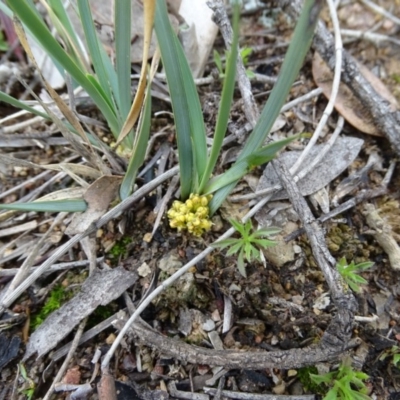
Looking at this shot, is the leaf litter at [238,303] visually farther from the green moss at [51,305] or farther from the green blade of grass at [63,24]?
the green blade of grass at [63,24]

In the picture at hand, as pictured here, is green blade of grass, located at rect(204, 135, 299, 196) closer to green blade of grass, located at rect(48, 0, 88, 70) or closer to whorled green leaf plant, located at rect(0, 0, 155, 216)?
whorled green leaf plant, located at rect(0, 0, 155, 216)

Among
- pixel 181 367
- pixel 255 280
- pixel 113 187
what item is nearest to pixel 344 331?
pixel 255 280

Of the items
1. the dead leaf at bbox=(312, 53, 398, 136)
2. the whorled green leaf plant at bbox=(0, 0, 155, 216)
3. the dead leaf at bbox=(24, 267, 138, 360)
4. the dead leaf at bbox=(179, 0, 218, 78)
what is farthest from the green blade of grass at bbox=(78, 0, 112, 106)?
the dead leaf at bbox=(312, 53, 398, 136)

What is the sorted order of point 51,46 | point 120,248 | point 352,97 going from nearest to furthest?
1. point 51,46
2. point 120,248
3. point 352,97

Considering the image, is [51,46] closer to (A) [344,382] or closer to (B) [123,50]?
(B) [123,50]

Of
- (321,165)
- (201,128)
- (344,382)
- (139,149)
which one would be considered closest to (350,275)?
(344,382)

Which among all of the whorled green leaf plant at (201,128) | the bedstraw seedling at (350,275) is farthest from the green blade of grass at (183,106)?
the bedstraw seedling at (350,275)

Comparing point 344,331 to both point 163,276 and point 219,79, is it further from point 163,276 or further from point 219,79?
point 219,79
